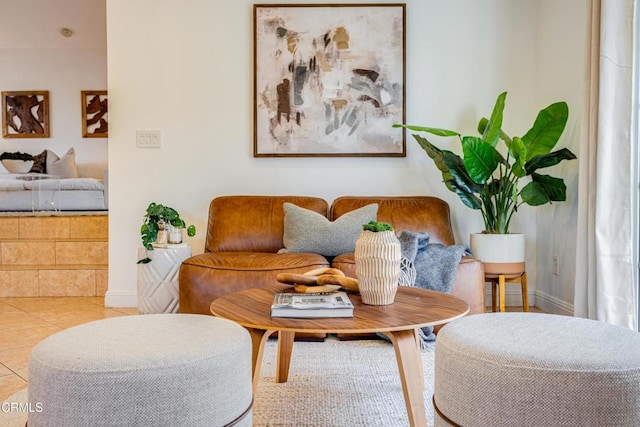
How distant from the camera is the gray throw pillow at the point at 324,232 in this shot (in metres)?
2.95

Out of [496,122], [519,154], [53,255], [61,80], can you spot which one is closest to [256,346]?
[519,154]

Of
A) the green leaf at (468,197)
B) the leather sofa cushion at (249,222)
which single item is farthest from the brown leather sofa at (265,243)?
the green leaf at (468,197)

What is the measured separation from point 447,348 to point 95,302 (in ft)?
10.4

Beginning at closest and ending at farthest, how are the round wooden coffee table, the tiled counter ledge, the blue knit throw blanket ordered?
the round wooden coffee table
the blue knit throw blanket
the tiled counter ledge

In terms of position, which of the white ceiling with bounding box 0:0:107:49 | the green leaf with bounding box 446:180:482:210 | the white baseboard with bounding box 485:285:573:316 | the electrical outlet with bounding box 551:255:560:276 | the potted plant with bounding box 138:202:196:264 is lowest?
the white baseboard with bounding box 485:285:573:316

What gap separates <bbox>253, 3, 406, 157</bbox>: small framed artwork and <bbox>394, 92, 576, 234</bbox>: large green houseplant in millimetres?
498

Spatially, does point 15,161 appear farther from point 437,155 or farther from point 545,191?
point 545,191

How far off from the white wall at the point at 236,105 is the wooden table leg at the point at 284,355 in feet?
5.56

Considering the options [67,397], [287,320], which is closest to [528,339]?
[287,320]

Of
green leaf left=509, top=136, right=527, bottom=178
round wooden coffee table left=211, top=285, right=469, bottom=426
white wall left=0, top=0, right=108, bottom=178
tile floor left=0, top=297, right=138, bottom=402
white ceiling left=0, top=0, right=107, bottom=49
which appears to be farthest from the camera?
white wall left=0, top=0, right=108, bottom=178

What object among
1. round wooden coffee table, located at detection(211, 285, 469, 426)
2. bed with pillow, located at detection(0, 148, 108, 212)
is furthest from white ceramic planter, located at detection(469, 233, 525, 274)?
bed with pillow, located at detection(0, 148, 108, 212)

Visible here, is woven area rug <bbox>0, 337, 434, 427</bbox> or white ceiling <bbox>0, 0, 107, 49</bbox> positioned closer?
woven area rug <bbox>0, 337, 434, 427</bbox>

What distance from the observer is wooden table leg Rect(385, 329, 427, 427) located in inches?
56.2

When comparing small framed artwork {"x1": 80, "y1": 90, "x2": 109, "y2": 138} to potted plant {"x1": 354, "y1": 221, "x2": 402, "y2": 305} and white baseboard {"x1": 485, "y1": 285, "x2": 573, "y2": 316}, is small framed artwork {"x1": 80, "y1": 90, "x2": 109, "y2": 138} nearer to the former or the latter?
white baseboard {"x1": 485, "y1": 285, "x2": 573, "y2": 316}
